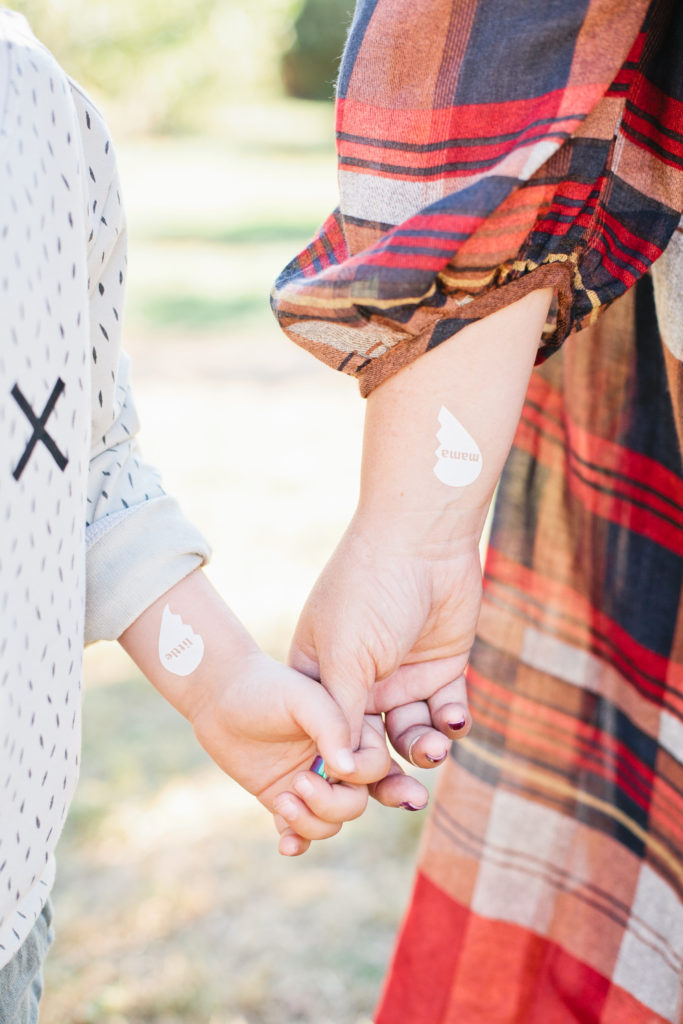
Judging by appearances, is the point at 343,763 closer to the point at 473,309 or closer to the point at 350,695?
the point at 350,695

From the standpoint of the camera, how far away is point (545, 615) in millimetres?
1263

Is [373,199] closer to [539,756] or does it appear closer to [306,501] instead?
[539,756]

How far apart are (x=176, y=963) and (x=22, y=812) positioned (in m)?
1.24

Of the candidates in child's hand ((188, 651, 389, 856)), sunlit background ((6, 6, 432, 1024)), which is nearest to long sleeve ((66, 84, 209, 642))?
child's hand ((188, 651, 389, 856))

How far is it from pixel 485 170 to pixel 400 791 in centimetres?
55

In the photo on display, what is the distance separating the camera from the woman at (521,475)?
31.8 inches

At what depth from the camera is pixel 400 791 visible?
919 millimetres

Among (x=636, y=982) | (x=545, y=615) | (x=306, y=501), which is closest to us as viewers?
(x=636, y=982)

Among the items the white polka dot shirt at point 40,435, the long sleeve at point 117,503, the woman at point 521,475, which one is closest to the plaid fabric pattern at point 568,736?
the woman at point 521,475

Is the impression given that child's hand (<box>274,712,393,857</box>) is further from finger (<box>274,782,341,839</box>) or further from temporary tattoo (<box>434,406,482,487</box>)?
temporary tattoo (<box>434,406,482,487</box>)

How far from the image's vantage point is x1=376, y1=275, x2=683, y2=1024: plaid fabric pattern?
1116 mm

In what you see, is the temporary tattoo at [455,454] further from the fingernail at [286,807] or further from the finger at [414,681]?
the fingernail at [286,807]

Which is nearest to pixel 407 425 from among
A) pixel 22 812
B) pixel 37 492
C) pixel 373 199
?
pixel 373 199

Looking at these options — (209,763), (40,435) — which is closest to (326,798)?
(40,435)
